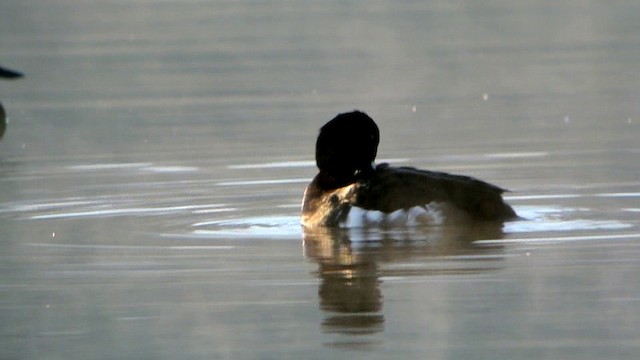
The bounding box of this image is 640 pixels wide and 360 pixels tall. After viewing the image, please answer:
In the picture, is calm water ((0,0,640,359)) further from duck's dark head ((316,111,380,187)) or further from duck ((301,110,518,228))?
duck's dark head ((316,111,380,187))

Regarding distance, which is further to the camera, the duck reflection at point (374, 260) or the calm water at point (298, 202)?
the duck reflection at point (374, 260)

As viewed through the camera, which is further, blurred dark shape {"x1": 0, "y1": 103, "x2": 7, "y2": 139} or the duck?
blurred dark shape {"x1": 0, "y1": 103, "x2": 7, "y2": 139}

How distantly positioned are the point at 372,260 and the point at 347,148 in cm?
155

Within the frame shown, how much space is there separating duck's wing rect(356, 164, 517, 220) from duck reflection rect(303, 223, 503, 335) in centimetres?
11

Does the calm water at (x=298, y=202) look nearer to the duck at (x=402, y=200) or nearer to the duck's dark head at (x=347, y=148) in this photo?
the duck at (x=402, y=200)

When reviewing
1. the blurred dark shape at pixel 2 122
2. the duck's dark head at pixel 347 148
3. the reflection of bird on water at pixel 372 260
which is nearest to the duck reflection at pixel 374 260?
the reflection of bird on water at pixel 372 260

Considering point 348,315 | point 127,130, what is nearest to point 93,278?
point 348,315

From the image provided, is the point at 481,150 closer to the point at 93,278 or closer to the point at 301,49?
the point at 93,278

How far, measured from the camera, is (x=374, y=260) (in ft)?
31.2

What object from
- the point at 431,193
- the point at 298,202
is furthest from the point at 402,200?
the point at 298,202

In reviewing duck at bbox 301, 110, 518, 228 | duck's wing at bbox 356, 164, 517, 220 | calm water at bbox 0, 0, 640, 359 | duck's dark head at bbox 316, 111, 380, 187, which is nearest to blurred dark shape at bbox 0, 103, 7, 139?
calm water at bbox 0, 0, 640, 359

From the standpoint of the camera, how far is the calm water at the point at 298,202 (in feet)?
25.8

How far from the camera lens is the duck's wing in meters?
10.2

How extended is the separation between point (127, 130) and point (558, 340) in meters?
9.27
